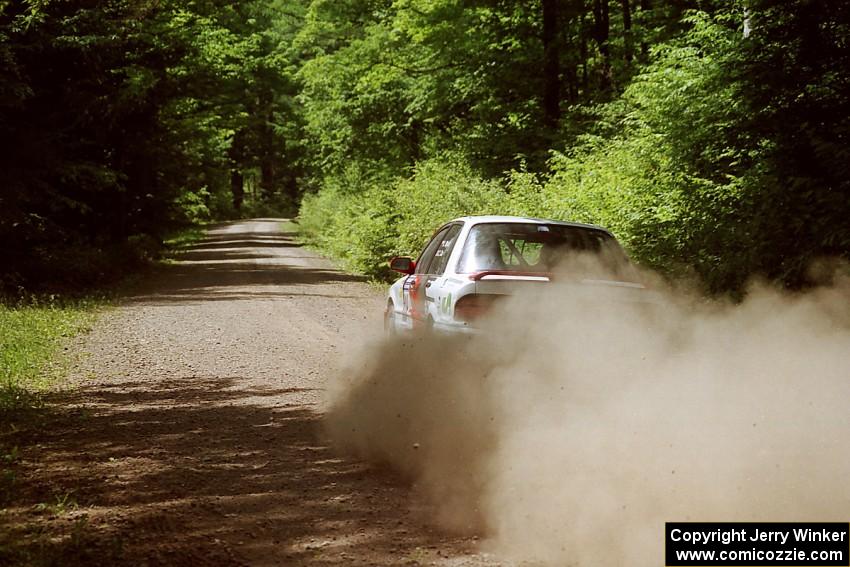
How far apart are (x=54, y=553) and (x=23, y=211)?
49.1 ft

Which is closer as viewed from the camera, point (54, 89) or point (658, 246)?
point (658, 246)

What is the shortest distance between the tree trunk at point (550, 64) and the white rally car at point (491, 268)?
52.4 feet

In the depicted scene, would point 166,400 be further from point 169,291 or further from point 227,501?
point 169,291

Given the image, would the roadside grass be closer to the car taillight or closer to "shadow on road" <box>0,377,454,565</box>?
"shadow on road" <box>0,377,454,565</box>

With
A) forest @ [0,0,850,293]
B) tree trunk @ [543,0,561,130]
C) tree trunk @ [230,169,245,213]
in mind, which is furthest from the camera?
tree trunk @ [230,169,245,213]

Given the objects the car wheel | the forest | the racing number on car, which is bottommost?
the car wheel

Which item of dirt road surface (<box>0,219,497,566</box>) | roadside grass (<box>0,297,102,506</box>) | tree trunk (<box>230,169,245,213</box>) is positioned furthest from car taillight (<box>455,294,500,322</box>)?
tree trunk (<box>230,169,245,213</box>)

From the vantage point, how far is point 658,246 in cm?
1242

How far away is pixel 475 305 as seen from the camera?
6.90 m

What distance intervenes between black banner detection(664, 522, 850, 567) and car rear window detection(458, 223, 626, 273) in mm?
3514

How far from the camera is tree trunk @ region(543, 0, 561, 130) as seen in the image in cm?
2352

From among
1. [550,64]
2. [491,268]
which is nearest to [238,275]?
[550,64]

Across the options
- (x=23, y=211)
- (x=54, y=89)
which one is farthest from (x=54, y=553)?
(x=54, y=89)

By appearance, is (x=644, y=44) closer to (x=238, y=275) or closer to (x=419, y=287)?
(x=238, y=275)
